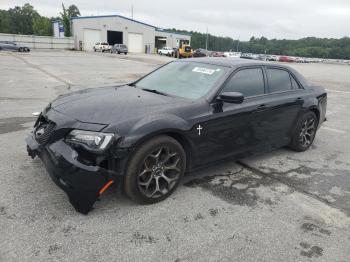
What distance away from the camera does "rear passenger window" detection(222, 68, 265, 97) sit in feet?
13.4

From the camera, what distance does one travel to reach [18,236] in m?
2.75

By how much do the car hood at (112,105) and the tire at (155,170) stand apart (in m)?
0.35

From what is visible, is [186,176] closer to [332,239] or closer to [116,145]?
[116,145]

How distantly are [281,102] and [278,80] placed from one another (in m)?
0.39

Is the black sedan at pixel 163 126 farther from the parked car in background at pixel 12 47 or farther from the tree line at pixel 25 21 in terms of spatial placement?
the tree line at pixel 25 21

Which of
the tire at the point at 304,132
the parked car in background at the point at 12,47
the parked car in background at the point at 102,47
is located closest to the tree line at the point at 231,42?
the parked car in background at the point at 102,47

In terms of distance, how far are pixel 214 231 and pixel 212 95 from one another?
158 centimetres

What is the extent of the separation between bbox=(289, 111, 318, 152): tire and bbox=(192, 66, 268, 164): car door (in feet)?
3.20

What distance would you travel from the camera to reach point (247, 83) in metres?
4.32

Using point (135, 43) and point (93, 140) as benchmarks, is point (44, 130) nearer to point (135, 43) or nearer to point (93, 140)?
point (93, 140)

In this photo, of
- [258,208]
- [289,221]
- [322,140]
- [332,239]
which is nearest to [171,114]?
[258,208]

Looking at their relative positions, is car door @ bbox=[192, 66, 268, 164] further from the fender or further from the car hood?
the car hood

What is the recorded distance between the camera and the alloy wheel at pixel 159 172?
3.28m

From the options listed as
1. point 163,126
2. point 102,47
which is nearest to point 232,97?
point 163,126
